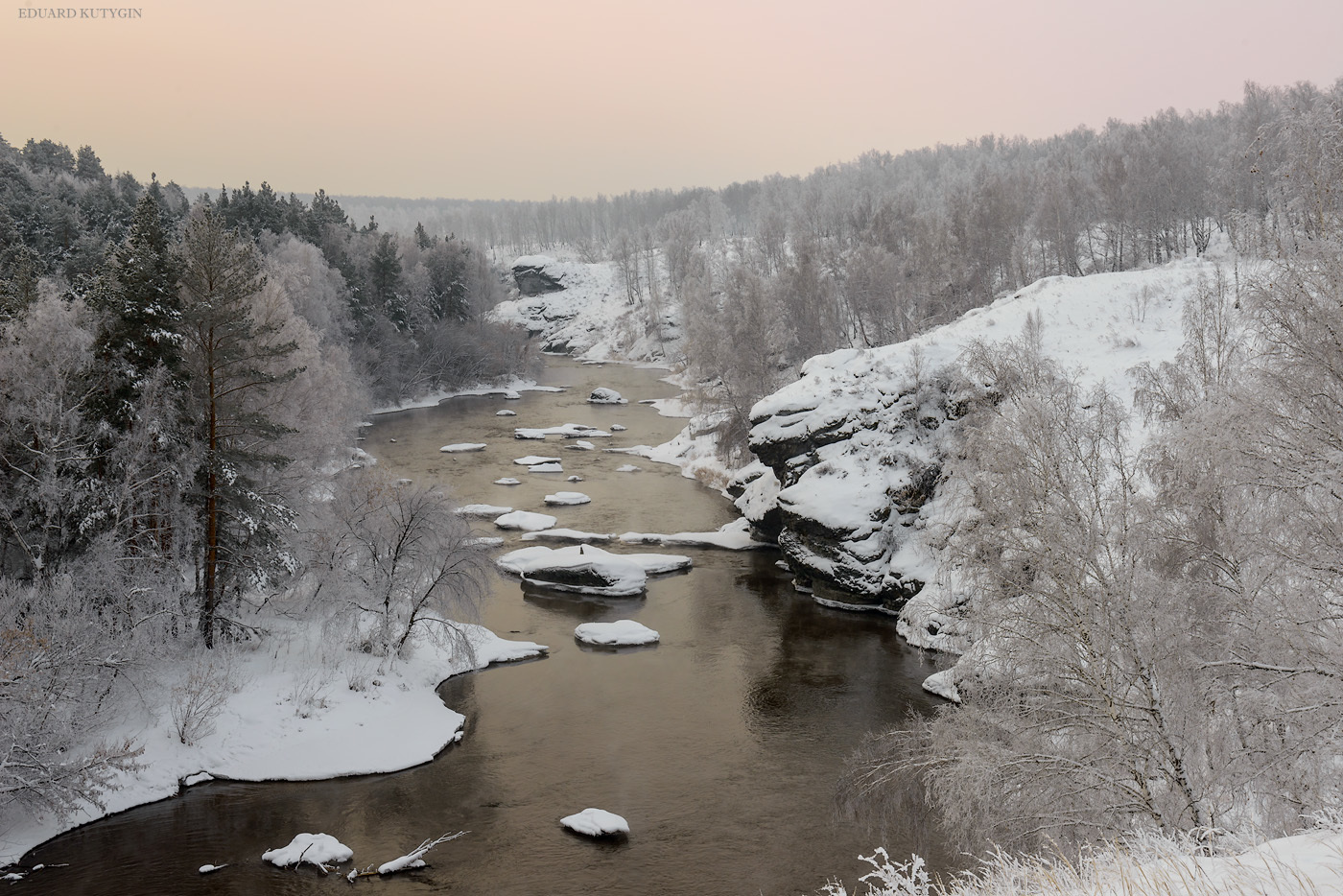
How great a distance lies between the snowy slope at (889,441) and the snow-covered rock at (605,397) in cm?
3805

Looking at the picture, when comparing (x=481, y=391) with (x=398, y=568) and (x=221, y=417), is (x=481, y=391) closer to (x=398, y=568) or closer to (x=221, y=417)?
(x=398, y=568)

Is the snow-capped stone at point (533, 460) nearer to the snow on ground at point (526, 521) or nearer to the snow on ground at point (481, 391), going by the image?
the snow on ground at point (526, 521)

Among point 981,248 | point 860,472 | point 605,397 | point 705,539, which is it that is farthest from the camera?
point 605,397

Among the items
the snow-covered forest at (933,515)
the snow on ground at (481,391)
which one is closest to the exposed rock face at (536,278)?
the snow on ground at (481,391)

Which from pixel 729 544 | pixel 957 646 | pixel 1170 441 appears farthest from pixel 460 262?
pixel 1170 441

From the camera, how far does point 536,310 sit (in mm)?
133125

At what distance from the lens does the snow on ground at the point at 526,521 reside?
1502 inches

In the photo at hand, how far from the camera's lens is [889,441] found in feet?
113

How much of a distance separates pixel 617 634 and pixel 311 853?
40.7 feet

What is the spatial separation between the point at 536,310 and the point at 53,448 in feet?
378

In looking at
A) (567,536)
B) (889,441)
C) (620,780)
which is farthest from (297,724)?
(889,441)

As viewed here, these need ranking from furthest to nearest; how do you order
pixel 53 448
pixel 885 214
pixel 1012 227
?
pixel 885 214 < pixel 1012 227 < pixel 53 448

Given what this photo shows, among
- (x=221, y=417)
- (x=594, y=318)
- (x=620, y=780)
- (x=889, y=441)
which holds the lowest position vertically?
(x=620, y=780)

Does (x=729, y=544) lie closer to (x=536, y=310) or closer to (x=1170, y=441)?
(x=1170, y=441)
